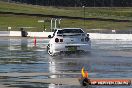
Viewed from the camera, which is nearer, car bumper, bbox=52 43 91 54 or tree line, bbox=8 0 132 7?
car bumper, bbox=52 43 91 54

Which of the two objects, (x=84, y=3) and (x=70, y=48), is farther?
(x=84, y=3)

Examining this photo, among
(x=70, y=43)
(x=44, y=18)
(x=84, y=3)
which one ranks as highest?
(x=84, y=3)

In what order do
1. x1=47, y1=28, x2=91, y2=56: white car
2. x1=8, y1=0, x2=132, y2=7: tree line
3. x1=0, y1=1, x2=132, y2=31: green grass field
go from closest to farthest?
x1=47, y1=28, x2=91, y2=56: white car
x1=0, y1=1, x2=132, y2=31: green grass field
x1=8, y1=0, x2=132, y2=7: tree line

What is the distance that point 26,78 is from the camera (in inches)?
623

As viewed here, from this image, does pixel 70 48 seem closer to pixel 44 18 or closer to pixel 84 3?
pixel 44 18

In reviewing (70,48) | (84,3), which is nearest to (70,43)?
(70,48)

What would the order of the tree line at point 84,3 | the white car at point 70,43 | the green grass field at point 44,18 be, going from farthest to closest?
the tree line at point 84,3 → the green grass field at point 44,18 → the white car at point 70,43

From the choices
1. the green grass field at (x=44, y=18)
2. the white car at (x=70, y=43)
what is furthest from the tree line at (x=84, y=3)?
the white car at (x=70, y=43)

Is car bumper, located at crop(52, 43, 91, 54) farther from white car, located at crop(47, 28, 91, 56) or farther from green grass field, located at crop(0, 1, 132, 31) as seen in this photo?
green grass field, located at crop(0, 1, 132, 31)

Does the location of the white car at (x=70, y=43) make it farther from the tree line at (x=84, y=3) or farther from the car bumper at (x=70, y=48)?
the tree line at (x=84, y=3)

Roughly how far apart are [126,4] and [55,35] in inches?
5585

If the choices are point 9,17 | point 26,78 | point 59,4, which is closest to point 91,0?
point 59,4

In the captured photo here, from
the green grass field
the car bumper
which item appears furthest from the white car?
the green grass field

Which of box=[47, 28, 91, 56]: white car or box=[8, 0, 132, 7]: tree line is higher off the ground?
box=[8, 0, 132, 7]: tree line
